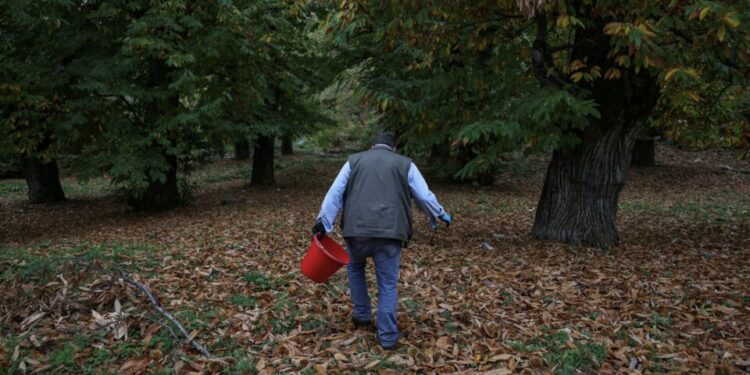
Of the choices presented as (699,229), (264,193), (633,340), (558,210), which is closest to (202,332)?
(633,340)

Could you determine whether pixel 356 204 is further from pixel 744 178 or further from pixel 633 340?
pixel 744 178

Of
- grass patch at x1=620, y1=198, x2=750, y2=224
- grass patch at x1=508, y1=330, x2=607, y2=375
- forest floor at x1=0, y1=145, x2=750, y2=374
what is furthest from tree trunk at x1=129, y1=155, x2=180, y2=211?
grass patch at x1=620, y1=198, x2=750, y2=224

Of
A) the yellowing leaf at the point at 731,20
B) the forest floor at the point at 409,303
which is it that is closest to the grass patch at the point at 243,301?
the forest floor at the point at 409,303

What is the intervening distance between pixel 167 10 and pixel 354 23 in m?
5.34

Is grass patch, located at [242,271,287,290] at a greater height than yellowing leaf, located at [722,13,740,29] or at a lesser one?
lesser

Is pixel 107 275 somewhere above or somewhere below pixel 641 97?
below

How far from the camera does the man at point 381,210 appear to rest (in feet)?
13.5

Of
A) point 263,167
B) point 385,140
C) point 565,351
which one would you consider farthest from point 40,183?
point 565,351

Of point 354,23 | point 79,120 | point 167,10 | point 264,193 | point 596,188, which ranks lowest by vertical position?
point 264,193

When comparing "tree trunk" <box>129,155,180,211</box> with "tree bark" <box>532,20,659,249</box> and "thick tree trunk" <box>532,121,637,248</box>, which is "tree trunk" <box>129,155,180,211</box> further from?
"tree bark" <box>532,20,659,249</box>

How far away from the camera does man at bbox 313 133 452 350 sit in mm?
4102

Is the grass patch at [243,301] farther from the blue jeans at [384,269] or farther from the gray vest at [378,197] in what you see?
the gray vest at [378,197]

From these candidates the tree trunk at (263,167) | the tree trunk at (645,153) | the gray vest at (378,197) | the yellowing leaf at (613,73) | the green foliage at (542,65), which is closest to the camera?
the gray vest at (378,197)

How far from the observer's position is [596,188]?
7445 mm
